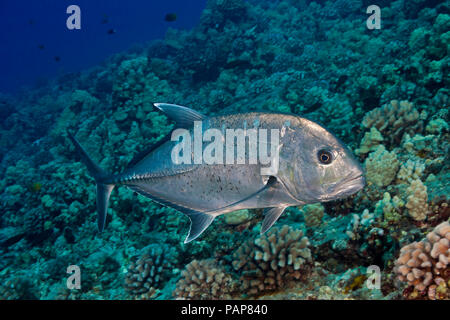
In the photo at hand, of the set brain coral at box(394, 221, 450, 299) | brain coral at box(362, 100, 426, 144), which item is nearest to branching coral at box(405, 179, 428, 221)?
brain coral at box(394, 221, 450, 299)

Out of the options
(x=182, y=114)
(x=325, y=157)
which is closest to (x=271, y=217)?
(x=325, y=157)

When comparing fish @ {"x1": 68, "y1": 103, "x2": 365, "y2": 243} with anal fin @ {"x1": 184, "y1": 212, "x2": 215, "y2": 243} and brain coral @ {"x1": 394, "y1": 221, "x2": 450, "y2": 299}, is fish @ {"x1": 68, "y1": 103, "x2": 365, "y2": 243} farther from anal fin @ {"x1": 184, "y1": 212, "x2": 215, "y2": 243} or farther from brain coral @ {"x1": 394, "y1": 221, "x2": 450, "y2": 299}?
brain coral @ {"x1": 394, "y1": 221, "x2": 450, "y2": 299}

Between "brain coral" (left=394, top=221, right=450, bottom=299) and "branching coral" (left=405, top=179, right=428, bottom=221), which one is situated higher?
"branching coral" (left=405, top=179, right=428, bottom=221)

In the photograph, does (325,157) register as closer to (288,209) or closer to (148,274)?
(288,209)

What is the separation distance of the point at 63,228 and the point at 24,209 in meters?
1.97

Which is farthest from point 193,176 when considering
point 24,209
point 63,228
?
point 24,209

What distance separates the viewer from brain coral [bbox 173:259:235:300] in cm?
305

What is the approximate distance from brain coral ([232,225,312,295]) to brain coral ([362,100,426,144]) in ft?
8.20

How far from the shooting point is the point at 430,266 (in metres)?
2.13

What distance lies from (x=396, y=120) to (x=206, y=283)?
12.2 feet

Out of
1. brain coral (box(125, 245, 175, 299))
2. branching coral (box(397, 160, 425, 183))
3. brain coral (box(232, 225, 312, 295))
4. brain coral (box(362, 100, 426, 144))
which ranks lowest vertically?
brain coral (box(125, 245, 175, 299))

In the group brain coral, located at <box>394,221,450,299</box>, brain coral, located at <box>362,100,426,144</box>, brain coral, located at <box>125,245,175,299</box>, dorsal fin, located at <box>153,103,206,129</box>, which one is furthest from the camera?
brain coral, located at <box>362,100,426,144</box>

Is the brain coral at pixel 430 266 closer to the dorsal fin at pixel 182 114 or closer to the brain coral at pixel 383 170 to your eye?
the brain coral at pixel 383 170

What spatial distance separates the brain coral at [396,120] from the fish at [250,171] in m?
2.79
